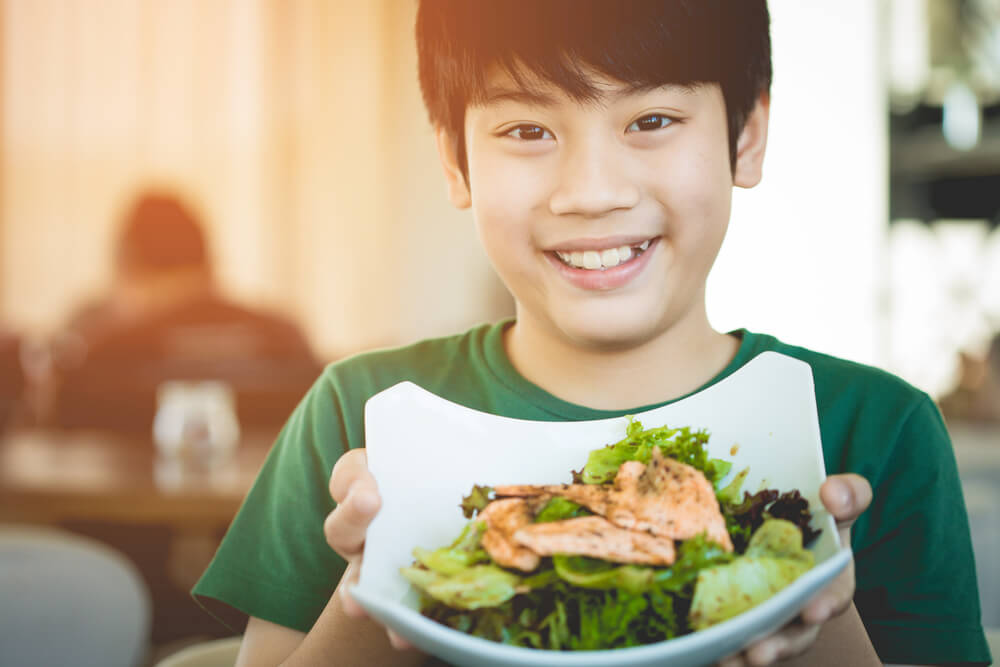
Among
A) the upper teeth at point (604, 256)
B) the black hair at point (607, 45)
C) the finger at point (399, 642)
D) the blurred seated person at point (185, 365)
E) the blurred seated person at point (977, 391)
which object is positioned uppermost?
the black hair at point (607, 45)

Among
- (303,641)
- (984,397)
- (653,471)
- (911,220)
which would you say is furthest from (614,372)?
(911,220)

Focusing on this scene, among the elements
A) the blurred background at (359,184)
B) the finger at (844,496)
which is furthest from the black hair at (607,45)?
the blurred background at (359,184)

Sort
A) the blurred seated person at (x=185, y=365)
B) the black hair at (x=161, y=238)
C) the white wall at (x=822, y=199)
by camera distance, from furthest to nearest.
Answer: the white wall at (x=822, y=199) < the black hair at (x=161, y=238) < the blurred seated person at (x=185, y=365)

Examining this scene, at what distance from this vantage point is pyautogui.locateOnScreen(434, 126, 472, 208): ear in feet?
3.02

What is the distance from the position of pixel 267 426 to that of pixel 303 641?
1893 millimetres

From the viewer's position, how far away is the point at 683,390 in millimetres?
869

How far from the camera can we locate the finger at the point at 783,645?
552mm

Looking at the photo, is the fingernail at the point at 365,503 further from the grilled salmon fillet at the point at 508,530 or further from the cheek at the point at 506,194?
the cheek at the point at 506,194

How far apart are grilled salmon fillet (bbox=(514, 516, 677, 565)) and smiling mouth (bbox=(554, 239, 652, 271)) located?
0.26 m

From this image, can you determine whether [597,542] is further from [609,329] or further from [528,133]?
[528,133]

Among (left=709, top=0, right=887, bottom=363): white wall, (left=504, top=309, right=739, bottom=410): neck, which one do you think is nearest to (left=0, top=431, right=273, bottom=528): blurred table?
(left=504, top=309, right=739, bottom=410): neck

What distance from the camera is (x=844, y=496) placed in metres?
0.60

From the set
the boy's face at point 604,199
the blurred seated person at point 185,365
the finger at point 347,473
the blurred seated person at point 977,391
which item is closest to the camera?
the finger at point 347,473

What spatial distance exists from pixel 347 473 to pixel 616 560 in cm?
20
